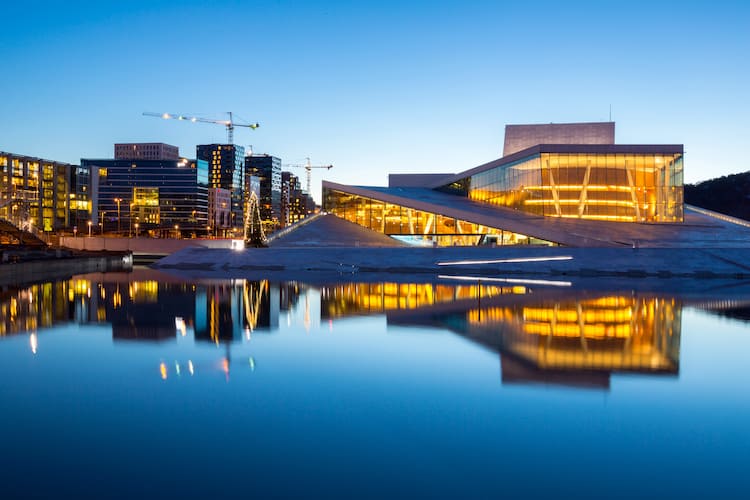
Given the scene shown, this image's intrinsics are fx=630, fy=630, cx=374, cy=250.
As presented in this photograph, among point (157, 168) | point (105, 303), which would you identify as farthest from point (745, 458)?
point (157, 168)

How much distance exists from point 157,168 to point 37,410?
5778 inches

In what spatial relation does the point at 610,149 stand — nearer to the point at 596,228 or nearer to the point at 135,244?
the point at 596,228

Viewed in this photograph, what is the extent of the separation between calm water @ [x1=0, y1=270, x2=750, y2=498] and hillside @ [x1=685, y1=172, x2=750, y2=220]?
93.3 meters

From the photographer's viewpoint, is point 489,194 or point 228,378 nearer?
point 228,378

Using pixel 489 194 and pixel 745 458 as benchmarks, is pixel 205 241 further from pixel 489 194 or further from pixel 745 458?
pixel 745 458

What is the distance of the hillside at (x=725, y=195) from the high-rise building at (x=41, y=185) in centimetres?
10083

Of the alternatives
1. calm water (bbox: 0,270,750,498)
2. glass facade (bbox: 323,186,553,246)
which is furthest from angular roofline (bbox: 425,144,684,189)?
calm water (bbox: 0,270,750,498)

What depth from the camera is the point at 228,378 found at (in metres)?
7.79

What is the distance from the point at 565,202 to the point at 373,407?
35.0m

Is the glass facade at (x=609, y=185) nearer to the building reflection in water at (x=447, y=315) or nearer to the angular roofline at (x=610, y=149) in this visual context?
the angular roofline at (x=610, y=149)

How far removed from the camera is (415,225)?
42.4 metres

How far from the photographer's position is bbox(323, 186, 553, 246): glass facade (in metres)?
38.3

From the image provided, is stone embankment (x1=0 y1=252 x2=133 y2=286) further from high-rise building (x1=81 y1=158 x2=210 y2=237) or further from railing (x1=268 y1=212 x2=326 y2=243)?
high-rise building (x1=81 y1=158 x2=210 y2=237)

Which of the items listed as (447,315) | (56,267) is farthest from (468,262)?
(56,267)
